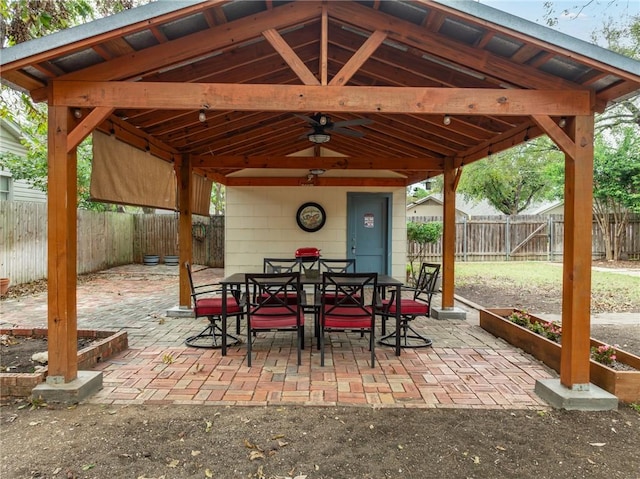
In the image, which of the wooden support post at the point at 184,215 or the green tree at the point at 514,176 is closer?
the wooden support post at the point at 184,215

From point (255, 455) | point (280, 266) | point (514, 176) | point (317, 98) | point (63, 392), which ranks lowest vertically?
point (255, 455)

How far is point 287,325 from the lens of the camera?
12.3 ft

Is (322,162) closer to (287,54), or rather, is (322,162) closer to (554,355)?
(287,54)

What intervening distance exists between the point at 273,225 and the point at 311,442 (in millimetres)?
6049

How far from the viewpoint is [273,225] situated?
826cm

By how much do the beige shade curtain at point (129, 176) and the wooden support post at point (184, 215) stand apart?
0.10m

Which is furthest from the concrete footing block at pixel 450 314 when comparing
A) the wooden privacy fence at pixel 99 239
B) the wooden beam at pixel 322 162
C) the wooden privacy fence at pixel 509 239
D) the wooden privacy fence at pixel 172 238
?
the wooden privacy fence at pixel 509 239

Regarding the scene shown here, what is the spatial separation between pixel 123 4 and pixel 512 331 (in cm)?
799

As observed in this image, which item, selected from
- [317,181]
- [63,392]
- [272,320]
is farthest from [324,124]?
[317,181]

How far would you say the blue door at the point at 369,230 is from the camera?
27.4 feet

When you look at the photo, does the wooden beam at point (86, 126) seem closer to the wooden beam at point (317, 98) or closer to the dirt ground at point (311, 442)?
the wooden beam at point (317, 98)

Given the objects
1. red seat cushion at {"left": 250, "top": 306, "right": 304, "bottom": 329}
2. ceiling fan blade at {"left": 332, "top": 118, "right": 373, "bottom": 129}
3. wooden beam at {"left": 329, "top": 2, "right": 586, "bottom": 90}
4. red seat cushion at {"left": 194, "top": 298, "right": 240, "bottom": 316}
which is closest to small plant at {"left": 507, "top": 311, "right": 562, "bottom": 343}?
wooden beam at {"left": 329, "top": 2, "right": 586, "bottom": 90}

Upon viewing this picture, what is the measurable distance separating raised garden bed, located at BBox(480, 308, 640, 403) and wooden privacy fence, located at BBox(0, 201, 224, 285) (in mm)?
8634

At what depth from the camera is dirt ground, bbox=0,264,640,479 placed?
2.22 metres
